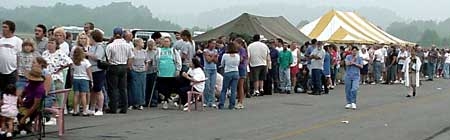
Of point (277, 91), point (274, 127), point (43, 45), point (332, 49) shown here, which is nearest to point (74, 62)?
point (43, 45)

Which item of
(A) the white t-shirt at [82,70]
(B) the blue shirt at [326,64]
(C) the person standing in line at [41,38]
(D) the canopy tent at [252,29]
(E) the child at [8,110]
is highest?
(D) the canopy tent at [252,29]

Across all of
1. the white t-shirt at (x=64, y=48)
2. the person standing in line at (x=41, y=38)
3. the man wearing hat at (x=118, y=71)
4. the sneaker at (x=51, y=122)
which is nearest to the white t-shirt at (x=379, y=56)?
the man wearing hat at (x=118, y=71)

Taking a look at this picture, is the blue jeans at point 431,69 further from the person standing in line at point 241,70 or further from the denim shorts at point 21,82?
the denim shorts at point 21,82

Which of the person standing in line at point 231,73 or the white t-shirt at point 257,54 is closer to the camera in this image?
the person standing in line at point 231,73

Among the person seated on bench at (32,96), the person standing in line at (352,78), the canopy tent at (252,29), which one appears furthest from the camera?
the canopy tent at (252,29)

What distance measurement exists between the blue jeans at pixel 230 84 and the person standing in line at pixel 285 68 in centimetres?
681

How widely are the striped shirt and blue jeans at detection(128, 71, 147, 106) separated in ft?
3.12

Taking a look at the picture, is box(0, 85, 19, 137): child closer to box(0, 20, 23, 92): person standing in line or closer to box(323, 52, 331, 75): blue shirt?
box(0, 20, 23, 92): person standing in line

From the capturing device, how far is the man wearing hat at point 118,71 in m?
16.5

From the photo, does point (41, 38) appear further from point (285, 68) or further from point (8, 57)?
point (285, 68)

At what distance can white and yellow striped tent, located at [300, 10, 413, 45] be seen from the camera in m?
39.1

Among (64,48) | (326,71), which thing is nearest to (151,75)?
(64,48)

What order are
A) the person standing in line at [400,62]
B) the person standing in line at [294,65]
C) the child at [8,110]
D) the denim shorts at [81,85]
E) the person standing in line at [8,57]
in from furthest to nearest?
the person standing in line at [400,62] < the person standing in line at [294,65] < the denim shorts at [81,85] < the person standing in line at [8,57] < the child at [8,110]

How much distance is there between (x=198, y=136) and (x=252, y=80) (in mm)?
10739
